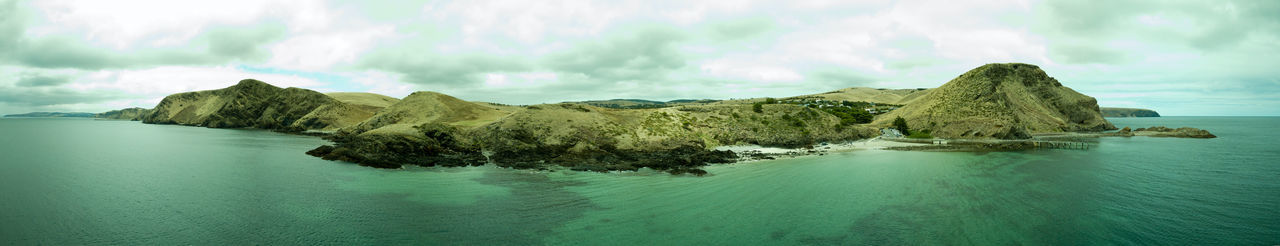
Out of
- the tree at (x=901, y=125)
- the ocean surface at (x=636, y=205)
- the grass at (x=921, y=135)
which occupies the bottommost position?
the ocean surface at (x=636, y=205)

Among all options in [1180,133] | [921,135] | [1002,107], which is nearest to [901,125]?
[921,135]

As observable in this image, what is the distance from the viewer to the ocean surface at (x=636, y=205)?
1481 centimetres

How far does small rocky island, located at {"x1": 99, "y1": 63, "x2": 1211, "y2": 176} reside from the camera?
35.9 m

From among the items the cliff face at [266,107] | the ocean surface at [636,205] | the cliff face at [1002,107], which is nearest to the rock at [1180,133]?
the cliff face at [1002,107]

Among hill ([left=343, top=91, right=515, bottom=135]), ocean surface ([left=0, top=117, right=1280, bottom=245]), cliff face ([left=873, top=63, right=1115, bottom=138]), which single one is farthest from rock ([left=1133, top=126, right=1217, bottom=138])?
hill ([left=343, top=91, right=515, bottom=135])

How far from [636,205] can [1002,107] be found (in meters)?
80.5

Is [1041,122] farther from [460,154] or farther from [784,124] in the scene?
[460,154]

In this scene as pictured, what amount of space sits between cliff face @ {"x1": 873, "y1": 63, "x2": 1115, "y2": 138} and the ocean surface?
3467 cm

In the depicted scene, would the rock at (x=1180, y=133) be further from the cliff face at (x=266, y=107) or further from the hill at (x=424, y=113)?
the cliff face at (x=266, y=107)

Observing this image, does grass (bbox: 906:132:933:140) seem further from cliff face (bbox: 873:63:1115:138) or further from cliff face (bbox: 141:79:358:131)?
cliff face (bbox: 141:79:358:131)

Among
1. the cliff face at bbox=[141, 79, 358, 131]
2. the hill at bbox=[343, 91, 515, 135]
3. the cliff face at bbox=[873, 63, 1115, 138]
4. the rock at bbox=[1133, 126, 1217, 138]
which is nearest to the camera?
the cliff face at bbox=[873, 63, 1115, 138]

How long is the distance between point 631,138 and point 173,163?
114 ft

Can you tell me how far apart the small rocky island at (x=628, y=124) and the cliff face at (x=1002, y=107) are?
25cm

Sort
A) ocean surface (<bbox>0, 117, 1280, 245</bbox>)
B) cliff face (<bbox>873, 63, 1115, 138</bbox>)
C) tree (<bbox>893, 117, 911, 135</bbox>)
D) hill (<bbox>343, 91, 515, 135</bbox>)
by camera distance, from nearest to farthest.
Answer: ocean surface (<bbox>0, 117, 1280, 245</bbox>), cliff face (<bbox>873, 63, 1115, 138</bbox>), hill (<bbox>343, 91, 515, 135</bbox>), tree (<bbox>893, 117, 911, 135</bbox>)
